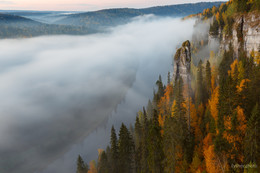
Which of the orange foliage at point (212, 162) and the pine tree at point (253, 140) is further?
the orange foliage at point (212, 162)

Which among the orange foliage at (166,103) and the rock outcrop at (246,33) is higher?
the rock outcrop at (246,33)

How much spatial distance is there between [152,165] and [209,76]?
3726 cm

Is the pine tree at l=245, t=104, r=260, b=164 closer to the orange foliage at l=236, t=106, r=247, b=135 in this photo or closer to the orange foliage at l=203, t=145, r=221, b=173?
the orange foliage at l=236, t=106, r=247, b=135

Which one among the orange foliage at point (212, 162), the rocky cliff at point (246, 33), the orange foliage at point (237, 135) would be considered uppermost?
the rocky cliff at point (246, 33)

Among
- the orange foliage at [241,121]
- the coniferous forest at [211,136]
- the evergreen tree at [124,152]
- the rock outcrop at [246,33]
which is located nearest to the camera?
the coniferous forest at [211,136]

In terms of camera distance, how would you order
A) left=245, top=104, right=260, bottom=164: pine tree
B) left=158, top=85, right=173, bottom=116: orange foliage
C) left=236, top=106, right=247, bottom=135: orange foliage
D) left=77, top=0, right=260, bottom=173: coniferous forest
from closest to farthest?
1. left=245, top=104, right=260, bottom=164: pine tree
2. left=77, top=0, right=260, bottom=173: coniferous forest
3. left=236, top=106, right=247, bottom=135: orange foliage
4. left=158, top=85, right=173, bottom=116: orange foliage

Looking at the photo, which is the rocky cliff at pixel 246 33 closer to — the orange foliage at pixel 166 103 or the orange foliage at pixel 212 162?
the orange foliage at pixel 166 103

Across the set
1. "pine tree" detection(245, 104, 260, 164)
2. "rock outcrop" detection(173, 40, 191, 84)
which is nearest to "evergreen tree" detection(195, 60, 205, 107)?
"rock outcrop" detection(173, 40, 191, 84)

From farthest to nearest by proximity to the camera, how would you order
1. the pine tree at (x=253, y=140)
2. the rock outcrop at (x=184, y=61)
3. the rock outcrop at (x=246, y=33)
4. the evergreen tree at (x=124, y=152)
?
the rock outcrop at (x=184, y=61) → the rock outcrop at (x=246, y=33) → the evergreen tree at (x=124, y=152) → the pine tree at (x=253, y=140)

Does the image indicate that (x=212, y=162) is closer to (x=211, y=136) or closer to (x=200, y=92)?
(x=211, y=136)

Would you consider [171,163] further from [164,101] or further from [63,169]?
[63,169]

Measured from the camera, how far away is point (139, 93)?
180 metres

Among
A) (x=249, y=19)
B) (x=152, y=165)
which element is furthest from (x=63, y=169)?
(x=249, y=19)

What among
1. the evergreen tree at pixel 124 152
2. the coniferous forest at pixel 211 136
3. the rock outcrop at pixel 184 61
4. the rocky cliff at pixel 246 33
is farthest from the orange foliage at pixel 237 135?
the rocky cliff at pixel 246 33
